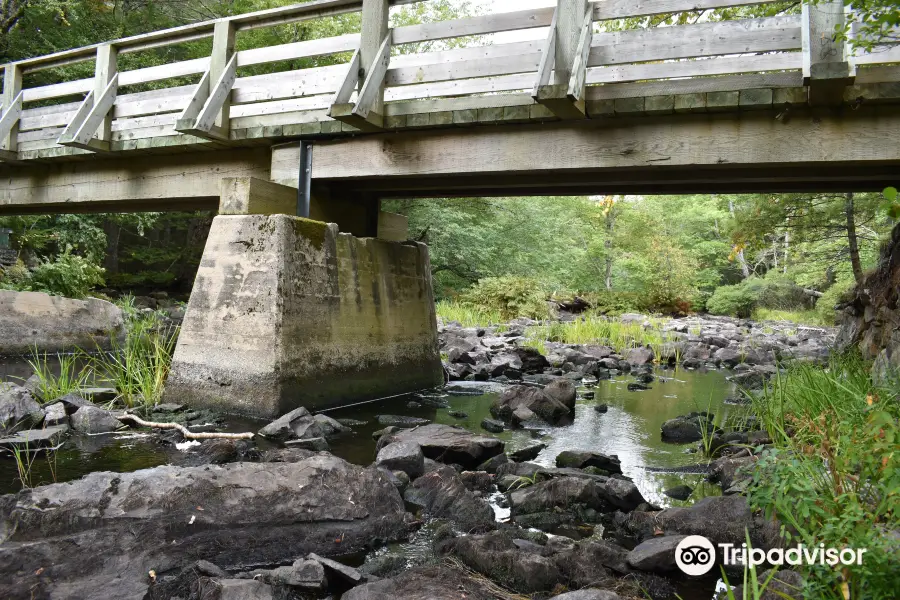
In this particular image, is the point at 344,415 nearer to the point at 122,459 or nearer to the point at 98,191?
the point at 122,459

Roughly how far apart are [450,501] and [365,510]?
2.08 ft

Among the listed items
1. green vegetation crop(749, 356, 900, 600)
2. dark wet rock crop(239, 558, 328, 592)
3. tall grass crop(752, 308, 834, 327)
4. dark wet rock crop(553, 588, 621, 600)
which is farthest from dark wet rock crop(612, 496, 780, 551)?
tall grass crop(752, 308, 834, 327)

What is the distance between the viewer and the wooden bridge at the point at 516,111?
5.56 meters

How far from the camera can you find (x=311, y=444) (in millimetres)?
5613

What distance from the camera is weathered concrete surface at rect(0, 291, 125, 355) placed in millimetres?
10297

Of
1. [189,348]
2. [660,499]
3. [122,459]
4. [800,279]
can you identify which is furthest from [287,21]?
[800,279]

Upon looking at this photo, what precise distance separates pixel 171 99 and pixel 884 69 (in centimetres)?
767

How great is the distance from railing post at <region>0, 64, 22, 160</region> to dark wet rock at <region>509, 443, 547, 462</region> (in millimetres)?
9232

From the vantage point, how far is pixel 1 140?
10234 mm

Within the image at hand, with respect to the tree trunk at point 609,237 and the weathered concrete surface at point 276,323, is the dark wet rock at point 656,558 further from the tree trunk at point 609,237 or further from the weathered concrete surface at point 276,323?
the tree trunk at point 609,237

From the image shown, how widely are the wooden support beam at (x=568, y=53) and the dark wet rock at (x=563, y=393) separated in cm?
298

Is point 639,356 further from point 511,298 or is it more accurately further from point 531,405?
point 511,298

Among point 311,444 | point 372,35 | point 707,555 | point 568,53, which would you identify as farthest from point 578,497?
point 372,35

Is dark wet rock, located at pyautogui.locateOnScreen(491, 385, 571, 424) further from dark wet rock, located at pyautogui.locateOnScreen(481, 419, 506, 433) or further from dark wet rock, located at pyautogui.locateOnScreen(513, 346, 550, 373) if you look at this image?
dark wet rock, located at pyautogui.locateOnScreen(513, 346, 550, 373)
